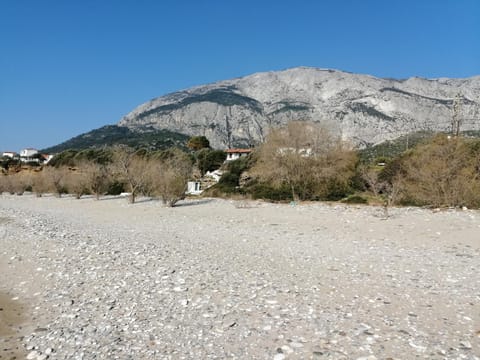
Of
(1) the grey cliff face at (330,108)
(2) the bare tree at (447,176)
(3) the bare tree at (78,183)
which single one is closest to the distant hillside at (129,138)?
(1) the grey cliff face at (330,108)

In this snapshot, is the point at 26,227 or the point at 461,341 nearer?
the point at 461,341

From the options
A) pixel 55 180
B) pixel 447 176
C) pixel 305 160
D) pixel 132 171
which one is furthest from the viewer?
pixel 55 180

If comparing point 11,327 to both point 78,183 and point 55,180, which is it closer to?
point 78,183

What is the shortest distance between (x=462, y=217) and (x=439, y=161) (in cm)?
581

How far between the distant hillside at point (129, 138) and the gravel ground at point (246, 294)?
8853cm

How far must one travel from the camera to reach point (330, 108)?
138 meters

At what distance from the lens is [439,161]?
20.4 m

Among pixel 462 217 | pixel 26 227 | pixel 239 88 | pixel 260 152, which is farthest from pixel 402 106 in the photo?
pixel 26 227

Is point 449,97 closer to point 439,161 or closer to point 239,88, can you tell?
point 239,88

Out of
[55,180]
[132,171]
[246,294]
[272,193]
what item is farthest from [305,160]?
[55,180]

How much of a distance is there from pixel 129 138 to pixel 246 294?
425ft

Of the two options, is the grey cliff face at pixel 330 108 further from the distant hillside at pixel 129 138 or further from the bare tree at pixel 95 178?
the bare tree at pixel 95 178

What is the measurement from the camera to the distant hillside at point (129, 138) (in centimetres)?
10779

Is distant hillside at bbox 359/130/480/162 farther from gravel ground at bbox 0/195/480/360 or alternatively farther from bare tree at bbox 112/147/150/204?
gravel ground at bbox 0/195/480/360
